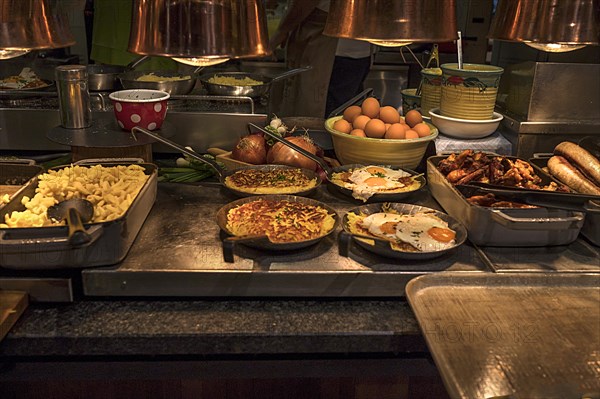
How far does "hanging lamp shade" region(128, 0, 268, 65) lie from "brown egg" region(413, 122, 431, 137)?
1153 millimetres

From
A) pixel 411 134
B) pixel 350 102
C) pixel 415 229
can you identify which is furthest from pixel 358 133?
pixel 415 229

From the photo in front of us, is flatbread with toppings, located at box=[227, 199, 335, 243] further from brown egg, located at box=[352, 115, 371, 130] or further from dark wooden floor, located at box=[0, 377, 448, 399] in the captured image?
brown egg, located at box=[352, 115, 371, 130]

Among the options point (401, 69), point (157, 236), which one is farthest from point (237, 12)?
point (401, 69)

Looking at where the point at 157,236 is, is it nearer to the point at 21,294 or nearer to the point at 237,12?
the point at 21,294

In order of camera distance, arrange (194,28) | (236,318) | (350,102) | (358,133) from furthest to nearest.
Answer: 1. (350,102)
2. (358,133)
3. (236,318)
4. (194,28)

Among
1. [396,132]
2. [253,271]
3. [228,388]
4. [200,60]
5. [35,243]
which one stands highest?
[200,60]

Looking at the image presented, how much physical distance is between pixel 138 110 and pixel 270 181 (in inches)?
20.6

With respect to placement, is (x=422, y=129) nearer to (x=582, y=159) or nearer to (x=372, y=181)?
(x=372, y=181)

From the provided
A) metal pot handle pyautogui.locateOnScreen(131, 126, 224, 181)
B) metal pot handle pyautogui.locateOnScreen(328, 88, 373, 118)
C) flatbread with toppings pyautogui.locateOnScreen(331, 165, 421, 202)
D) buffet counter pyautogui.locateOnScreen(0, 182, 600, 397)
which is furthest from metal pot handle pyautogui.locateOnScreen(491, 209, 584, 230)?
metal pot handle pyautogui.locateOnScreen(328, 88, 373, 118)

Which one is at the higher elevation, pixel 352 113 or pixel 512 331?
pixel 352 113

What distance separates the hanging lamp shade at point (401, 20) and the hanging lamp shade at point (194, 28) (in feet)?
0.65

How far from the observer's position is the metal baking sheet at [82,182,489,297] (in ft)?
4.41

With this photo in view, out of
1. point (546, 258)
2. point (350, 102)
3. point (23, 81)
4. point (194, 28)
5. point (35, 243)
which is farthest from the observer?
point (23, 81)

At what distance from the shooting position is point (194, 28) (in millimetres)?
957
